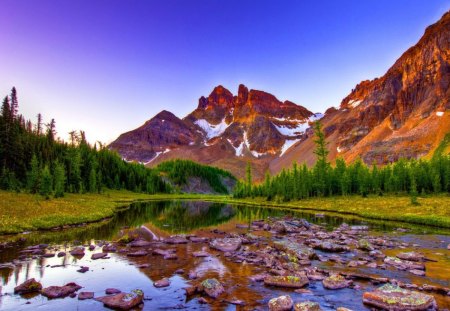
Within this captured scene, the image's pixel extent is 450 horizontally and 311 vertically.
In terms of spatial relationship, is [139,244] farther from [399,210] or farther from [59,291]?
[399,210]

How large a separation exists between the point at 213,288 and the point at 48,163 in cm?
9625

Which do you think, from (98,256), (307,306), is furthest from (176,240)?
(307,306)

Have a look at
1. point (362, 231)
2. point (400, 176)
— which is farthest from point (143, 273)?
point (400, 176)

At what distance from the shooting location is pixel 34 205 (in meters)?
48.7

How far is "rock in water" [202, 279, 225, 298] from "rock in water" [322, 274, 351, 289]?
6517mm

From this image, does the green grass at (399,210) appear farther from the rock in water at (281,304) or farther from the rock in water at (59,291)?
the rock in water at (59,291)

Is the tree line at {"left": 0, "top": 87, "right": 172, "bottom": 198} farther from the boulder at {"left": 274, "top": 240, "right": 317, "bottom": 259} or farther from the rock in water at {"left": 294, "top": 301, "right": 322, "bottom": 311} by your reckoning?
the rock in water at {"left": 294, "top": 301, "right": 322, "bottom": 311}

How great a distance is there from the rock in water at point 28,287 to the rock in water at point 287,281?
13562mm

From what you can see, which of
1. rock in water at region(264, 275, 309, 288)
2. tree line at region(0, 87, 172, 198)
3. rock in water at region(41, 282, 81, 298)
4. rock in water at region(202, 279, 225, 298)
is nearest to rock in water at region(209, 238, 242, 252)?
rock in water at region(264, 275, 309, 288)

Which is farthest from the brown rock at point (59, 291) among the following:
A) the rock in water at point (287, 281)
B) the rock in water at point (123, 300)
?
the rock in water at point (287, 281)

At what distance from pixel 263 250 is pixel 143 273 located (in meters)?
12.3

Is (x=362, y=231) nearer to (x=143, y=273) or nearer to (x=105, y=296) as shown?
(x=143, y=273)

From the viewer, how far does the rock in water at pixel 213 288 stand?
58.1ft

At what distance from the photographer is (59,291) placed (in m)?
17.4
